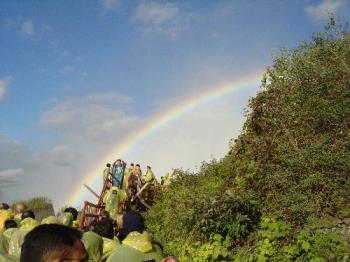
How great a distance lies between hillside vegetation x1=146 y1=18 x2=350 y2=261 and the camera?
7.57 meters

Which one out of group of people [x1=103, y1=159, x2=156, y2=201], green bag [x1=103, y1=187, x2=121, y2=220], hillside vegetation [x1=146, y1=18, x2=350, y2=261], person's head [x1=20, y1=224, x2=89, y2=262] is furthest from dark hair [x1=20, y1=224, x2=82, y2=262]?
group of people [x1=103, y1=159, x2=156, y2=201]

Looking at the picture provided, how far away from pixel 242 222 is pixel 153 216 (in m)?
5.10

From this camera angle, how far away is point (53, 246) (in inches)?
83.4

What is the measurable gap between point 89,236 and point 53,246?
6.28 metres

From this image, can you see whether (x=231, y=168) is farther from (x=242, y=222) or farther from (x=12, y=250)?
(x=12, y=250)

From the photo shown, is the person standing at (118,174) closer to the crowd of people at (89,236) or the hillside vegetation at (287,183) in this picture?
the crowd of people at (89,236)

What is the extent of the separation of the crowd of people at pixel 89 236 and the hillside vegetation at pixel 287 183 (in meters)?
0.89

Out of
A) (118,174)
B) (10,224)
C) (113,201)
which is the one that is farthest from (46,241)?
(118,174)

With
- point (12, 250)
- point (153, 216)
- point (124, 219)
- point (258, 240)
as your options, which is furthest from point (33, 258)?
point (153, 216)

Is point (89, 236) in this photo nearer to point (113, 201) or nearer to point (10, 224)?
point (10, 224)

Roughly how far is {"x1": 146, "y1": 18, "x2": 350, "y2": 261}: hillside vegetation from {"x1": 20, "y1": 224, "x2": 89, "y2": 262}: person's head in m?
5.26

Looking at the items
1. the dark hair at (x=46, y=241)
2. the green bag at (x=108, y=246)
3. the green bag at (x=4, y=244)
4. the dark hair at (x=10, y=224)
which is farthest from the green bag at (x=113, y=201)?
the dark hair at (x=46, y=241)

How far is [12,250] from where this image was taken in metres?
8.59

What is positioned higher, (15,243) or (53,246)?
(15,243)
